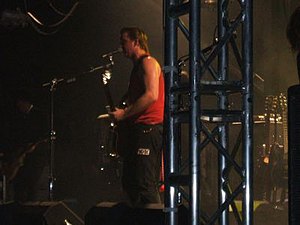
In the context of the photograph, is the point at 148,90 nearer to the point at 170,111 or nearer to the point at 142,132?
the point at 142,132

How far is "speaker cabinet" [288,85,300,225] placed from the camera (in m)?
3.49

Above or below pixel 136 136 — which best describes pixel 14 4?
above

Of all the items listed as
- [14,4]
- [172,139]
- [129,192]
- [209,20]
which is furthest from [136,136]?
[209,20]

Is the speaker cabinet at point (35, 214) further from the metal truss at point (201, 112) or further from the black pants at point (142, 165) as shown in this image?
the metal truss at point (201, 112)

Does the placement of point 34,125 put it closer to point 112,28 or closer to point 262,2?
point 112,28

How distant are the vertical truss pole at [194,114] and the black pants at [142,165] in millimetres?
1607

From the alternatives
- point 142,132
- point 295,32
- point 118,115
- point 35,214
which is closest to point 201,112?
point 295,32

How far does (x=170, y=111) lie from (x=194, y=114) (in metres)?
0.30

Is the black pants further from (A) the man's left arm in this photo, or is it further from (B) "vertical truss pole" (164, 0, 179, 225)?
(B) "vertical truss pole" (164, 0, 179, 225)

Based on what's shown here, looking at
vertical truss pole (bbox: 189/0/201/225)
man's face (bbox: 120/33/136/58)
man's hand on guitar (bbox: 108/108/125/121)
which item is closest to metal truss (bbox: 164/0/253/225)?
vertical truss pole (bbox: 189/0/201/225)

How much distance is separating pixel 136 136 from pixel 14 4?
354 cm

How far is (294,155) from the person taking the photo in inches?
138

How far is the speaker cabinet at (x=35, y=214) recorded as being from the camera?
19.0 feet

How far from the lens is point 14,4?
8547 mm
